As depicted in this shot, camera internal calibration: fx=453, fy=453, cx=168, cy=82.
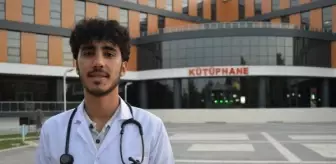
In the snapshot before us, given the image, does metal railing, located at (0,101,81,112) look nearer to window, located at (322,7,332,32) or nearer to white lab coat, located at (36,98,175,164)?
window, located at (322,7,332,32)

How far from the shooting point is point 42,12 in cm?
4097

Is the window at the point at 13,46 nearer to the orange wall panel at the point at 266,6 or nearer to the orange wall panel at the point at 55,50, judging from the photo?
the orange wall panel at the point at 55,50

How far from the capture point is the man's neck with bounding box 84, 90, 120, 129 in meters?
2.57

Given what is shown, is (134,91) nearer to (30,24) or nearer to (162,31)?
(162,31)

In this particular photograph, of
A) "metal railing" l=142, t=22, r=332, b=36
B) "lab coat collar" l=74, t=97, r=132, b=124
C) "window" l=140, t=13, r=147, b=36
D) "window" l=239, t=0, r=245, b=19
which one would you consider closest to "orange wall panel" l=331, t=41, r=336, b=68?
"metal railing" l=142, t=22, r=332, b=36

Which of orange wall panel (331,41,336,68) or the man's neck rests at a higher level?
orange wall panel (331,41,336,68)

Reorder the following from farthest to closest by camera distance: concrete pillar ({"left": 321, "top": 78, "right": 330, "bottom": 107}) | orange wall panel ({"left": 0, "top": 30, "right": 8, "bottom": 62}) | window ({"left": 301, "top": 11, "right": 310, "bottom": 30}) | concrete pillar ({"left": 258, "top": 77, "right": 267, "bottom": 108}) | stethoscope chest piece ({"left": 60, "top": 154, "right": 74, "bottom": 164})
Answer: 1. window ({"left": 301, "top": 11, "right": 310, "bottom": 30})
2. concrete pillar ({"left": 321, "top": 78, "right": 330, "bottom": 107})
3. concrete pillar ({"left": 258, "top": 77, "right": 267, "bottom": 108})
4. orange wall panel ({"left": 0, "top": 30, "right": 8, "bottom": 62})
5. stethoscope chest piece ({"left": 60, "top": 154, "right": 74, "bottom": 164})

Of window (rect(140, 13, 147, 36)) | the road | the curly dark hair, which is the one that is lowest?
the road

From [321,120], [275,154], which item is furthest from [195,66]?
[275,154]

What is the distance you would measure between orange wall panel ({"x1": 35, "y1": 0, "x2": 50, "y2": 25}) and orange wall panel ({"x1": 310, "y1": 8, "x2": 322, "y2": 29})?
27.9 meters

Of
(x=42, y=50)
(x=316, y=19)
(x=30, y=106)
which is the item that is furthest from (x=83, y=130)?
(x=316, y=19)

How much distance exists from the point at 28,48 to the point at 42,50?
1.45m

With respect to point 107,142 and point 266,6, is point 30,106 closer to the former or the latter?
point 266,6

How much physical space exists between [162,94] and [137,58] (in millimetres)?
4904
